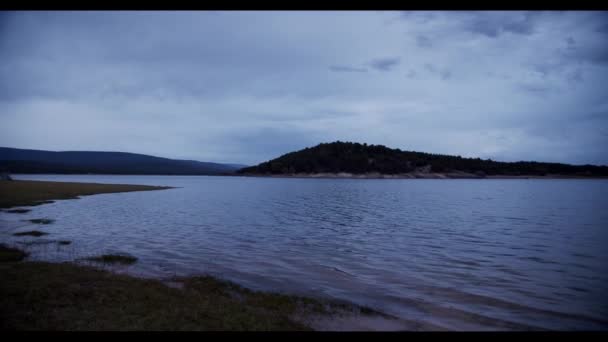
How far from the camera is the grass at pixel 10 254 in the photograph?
630 inches

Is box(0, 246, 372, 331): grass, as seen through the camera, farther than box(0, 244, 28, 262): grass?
No

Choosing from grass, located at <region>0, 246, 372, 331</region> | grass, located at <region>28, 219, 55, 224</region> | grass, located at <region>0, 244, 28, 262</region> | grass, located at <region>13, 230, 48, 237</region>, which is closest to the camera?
grass, located at <region>0, 246, 372, 331</region>

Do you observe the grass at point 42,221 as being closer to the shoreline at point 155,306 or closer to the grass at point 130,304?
the grass at point 130,304

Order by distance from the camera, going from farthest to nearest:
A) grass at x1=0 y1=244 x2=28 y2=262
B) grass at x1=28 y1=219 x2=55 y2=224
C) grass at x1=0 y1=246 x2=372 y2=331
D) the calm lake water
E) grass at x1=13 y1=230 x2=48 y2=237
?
1. grass at x1=28 y1=219 x2=55 y2=224
2. grass at x1=13 y1=230 x2=48 y2=237
3. grass at x1=0 y1=244 x2=28 y2=262
4. the calm lake water
5. grass at x1=0 y1=246 x2=372 y2=331

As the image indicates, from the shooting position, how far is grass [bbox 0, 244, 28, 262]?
52.5 feet

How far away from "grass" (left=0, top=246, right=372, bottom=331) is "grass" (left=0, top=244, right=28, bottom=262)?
2.03m

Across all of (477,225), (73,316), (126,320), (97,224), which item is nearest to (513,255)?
(477,225)

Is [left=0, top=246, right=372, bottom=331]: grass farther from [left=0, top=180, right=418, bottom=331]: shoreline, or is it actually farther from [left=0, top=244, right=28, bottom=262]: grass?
[left=0, top=244, right=28, bottom=262]: grass

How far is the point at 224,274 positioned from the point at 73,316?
7.25 m

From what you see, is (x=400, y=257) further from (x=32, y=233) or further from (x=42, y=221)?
(x=42, y=221)

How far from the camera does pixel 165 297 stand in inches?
445

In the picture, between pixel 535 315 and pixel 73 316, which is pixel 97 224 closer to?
pixel 73 316

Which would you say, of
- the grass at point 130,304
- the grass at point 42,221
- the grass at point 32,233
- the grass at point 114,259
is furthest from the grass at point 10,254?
the grass at point 42,221

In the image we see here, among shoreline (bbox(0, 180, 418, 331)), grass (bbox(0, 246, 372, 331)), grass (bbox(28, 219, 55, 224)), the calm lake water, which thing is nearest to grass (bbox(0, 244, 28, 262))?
the calm lake water
